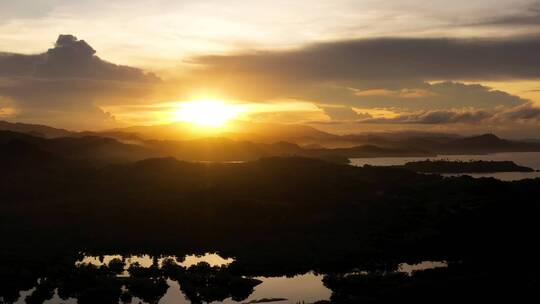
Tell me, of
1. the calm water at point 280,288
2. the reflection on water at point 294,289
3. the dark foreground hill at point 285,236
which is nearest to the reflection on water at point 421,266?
the calm water at point 280,288

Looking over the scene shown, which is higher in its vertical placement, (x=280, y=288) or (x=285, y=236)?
(x=285, y=236)

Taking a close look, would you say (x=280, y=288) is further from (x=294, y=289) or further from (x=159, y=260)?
(x=159, y=260)

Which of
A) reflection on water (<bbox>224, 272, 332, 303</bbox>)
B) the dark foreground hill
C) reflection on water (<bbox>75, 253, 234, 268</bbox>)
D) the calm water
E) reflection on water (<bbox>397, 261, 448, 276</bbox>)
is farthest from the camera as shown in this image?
reflection on water (<bbox>75, 253, 234, 268</bbox>)

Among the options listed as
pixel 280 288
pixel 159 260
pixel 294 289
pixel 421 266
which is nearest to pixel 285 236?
pixel 159 260

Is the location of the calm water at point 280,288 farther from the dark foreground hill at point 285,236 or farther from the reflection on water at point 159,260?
the dark foreground hill at point 285,236

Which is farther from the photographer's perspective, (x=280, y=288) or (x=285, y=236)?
(x=285, y=236)

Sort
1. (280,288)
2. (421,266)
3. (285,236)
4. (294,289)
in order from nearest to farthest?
(294,289)
(280,288)
(421,266)
(285,236)

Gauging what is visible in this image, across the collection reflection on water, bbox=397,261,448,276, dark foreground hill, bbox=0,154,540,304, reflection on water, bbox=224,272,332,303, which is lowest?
reflection on water, bbox=224,272,332,303

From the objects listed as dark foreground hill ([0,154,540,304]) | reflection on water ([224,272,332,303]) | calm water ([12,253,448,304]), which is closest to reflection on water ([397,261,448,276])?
calm water ([12,253,448,304])

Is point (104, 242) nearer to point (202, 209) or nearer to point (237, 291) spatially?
point (202, 209)

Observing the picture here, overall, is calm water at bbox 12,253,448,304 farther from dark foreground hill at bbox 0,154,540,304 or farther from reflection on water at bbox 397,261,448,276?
dark foreground hill at bbox 0,154,540,304

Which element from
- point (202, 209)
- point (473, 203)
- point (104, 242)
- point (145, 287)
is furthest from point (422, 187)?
point (145, 287)
